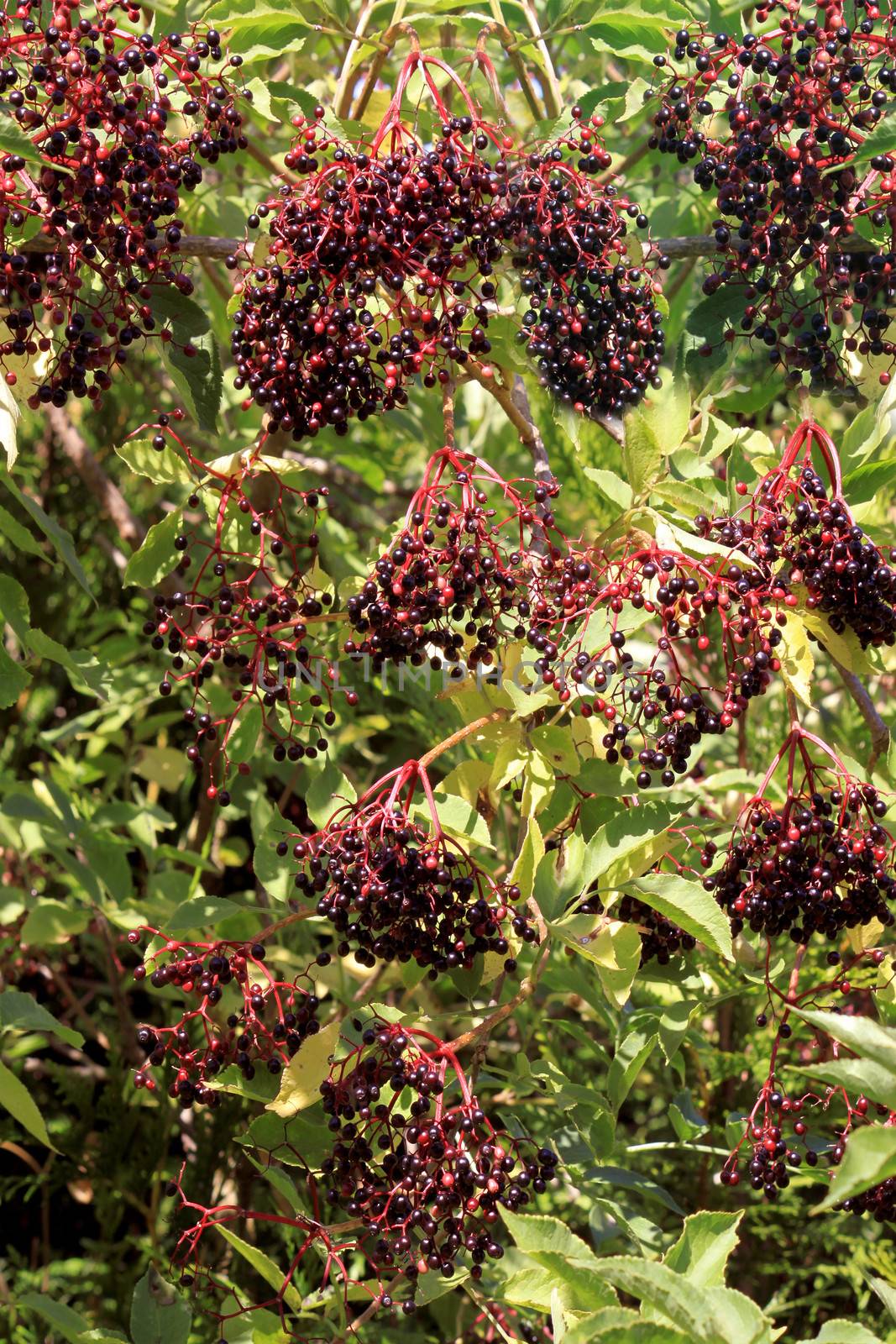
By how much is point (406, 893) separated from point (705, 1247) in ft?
1.13

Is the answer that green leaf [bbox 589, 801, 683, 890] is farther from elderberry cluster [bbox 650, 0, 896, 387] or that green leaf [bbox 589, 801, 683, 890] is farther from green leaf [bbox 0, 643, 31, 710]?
green leaf [bbox 0, 643, 31, 710]

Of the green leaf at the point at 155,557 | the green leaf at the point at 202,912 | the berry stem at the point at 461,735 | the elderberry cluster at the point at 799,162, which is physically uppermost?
the elderberry cluster at the point at 799,162

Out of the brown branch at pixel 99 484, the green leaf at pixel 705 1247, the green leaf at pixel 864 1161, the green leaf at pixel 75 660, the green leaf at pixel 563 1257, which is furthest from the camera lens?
the brown branch at pixel 99 484

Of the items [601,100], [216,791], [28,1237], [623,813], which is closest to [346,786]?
[216,791]

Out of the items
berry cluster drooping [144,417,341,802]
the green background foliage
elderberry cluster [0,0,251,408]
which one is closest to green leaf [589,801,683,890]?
the green background foliage

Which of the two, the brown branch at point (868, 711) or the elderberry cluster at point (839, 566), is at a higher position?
the elderberry cluster at point (839, 566)

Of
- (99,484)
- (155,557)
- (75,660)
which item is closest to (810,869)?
(155,557)

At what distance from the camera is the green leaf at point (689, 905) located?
1058mm

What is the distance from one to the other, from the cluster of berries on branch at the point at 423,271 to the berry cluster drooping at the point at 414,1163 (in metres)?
0.53

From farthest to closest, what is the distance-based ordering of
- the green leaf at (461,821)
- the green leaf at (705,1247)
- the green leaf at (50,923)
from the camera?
the green leaf at (50,923)
the green leaf at (461,821)
the green leaf at (705,1247)

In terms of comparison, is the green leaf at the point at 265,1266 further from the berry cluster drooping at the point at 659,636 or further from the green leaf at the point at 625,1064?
the berry cluster drooping at the point at 659,636

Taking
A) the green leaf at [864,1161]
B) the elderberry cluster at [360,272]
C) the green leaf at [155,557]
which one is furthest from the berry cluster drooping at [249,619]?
the green leaf at [864,1161]

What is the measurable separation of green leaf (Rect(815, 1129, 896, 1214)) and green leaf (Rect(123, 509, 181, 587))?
0.83 m

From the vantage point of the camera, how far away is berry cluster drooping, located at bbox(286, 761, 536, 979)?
3.42 ft
